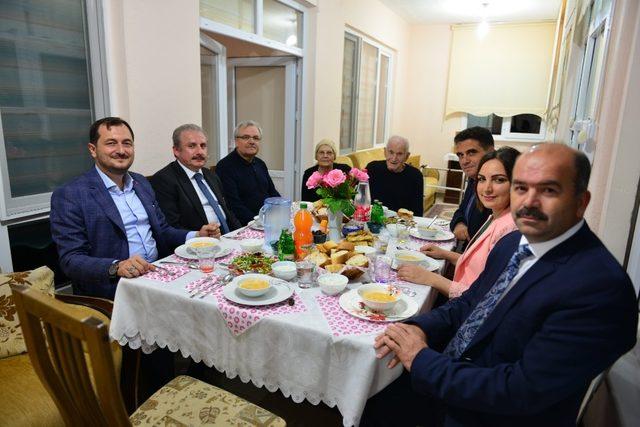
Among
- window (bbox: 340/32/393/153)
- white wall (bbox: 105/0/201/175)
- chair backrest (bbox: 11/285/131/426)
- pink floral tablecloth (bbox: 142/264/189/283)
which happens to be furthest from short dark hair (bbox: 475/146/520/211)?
window (bbox: 340/32/393/153)

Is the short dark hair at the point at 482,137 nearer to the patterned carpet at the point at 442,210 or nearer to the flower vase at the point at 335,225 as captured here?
the flower vase at the point at 335,225

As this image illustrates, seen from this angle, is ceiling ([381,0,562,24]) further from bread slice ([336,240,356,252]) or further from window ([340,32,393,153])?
bread slice ([336,240,356,252])

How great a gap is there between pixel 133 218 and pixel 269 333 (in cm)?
110

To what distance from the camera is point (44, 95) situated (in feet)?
7.07

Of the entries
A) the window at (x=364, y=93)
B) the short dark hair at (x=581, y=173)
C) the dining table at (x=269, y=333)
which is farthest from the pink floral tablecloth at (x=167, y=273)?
the window at (x=364, y=93)

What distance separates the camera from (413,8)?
624cm

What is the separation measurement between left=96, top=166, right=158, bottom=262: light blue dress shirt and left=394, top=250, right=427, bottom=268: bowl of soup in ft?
3.97

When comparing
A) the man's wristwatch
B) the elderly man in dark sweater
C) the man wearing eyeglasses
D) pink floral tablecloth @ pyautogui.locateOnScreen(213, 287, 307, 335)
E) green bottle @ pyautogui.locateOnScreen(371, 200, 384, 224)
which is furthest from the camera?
the elderly man in dark sweater

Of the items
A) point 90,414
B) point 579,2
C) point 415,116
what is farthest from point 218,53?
point 415,116

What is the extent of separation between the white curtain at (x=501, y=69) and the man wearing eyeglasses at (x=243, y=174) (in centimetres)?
519

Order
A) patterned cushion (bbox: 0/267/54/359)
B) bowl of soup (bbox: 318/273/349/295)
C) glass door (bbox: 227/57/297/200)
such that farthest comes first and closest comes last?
glass door (bbox: 227/57/297/200) → patterned cushion (bbox: 0/267/54/359) → bowl of soup (bbox: 318/273/349/295)

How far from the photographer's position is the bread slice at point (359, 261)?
5.39ft

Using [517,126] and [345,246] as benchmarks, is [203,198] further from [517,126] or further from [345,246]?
[517,126]

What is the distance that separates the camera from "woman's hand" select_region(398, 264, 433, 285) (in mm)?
1582
